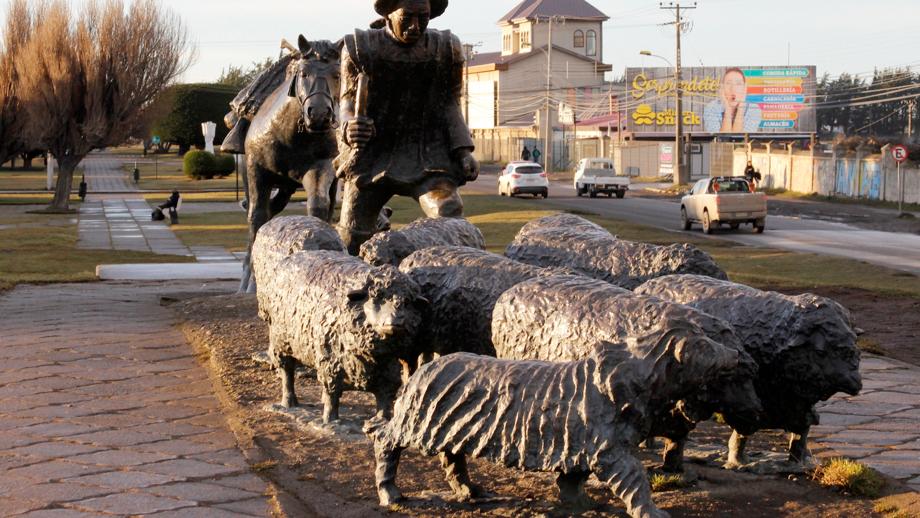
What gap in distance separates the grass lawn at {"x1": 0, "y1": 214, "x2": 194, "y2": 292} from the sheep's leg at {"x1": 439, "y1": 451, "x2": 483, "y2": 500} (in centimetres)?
1077

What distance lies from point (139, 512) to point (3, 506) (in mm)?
672

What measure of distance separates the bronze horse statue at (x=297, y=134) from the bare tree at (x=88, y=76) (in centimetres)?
2842

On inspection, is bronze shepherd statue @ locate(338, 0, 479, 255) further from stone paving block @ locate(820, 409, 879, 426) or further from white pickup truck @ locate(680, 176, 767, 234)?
white pickup truck @ locate(680, 176, 767, 234)

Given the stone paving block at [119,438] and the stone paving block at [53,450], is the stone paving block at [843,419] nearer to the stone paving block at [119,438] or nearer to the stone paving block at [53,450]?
the stone paving block at [119,438]

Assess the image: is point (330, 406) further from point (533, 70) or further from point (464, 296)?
point (533, 70)

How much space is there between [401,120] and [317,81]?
898 millimetres

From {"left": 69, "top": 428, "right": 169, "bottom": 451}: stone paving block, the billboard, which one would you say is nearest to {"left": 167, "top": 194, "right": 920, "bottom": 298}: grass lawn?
{"left": 69, "top": 428, "right": 169, "bottom": 451}: stone paving block

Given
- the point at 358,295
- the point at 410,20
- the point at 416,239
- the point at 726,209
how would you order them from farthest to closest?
the point at 726,209 → the point at 410,20 → the point at 416,239 → the point at 358,295

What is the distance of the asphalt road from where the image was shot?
22.6m

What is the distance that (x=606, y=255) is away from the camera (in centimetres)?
771

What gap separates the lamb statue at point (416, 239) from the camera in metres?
7.83

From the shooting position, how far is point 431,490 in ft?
19.4

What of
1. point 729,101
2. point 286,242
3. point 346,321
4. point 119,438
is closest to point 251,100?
point 286,242

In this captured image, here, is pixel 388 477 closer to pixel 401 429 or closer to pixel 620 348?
pixel 401 429
